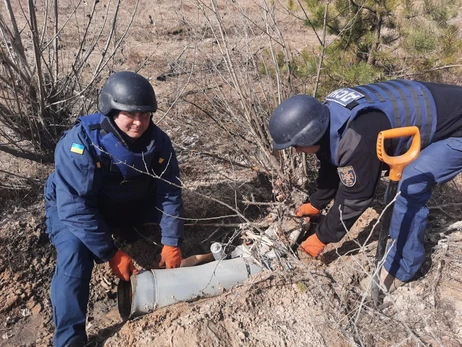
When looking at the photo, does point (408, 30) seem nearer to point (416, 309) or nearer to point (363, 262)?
point (363, 262)

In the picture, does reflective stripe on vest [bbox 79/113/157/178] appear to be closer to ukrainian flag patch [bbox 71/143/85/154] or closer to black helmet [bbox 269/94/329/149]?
ukrainian flag patch [bbox 71/143/85/154]

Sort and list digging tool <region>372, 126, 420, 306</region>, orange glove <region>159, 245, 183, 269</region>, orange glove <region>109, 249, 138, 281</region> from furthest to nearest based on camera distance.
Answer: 1. orange glove <region>159, 245, 183, 269</region>
2. orange glove <region>109, 249, 138, 281</region>
3. digging tool <region>372, 126, 420, 306</region>

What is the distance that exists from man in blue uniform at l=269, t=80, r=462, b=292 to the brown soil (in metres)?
0.27

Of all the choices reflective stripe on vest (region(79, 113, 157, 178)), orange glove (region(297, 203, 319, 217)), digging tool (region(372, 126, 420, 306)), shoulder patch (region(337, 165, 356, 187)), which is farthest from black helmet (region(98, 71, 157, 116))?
orange glove (region(297, 203, 319, 217))

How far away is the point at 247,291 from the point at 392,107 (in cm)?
137

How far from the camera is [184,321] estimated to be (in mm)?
2361

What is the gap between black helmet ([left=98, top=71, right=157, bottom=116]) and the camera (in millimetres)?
2408

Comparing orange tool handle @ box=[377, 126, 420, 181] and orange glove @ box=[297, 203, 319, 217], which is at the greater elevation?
orange tool handle @ box=[377, 126, 420, 181]

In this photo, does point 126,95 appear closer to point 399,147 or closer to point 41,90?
point 41,90

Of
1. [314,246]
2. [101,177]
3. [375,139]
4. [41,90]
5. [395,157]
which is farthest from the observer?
[41,90]

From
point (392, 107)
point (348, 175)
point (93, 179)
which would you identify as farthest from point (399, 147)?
point (93, 179)

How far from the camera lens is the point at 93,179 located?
2.55 meters

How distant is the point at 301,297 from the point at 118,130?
150cm

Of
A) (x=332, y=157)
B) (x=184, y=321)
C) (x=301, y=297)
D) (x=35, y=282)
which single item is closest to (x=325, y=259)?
(x=301, y=297)
